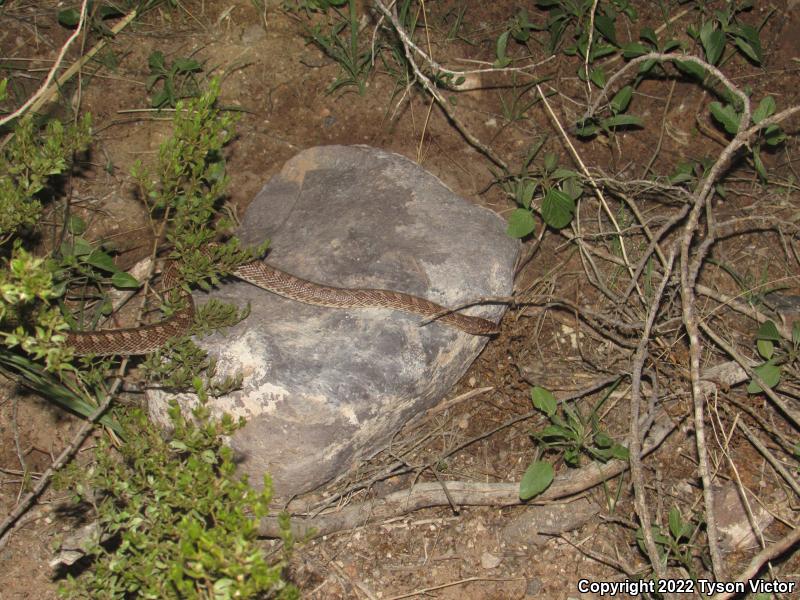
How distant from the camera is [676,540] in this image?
4730mm

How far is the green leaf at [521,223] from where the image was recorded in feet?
19.4

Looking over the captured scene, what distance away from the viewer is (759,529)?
484 centimetres

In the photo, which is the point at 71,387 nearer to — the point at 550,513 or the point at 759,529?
the point at 550,513

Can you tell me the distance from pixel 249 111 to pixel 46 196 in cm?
189

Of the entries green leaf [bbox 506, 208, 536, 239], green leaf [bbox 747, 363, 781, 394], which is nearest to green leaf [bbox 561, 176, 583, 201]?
green leaf [bbox 506, 208, 536, 239]

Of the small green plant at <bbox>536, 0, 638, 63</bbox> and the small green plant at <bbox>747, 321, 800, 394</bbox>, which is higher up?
the small green plant at <bbox>536, 0, 638, 63</bbox>

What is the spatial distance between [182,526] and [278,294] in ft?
8.08

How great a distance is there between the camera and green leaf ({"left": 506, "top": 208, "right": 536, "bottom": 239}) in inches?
232

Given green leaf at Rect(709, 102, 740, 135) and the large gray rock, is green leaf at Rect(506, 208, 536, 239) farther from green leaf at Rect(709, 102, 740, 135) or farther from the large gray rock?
green leaf at Rect(709, 102, 740, 135)

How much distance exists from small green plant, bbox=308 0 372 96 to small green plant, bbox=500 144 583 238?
1.78m

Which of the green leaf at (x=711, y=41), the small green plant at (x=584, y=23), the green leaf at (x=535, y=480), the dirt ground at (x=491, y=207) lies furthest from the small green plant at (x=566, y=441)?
the small green plant at (x=584, y=23)

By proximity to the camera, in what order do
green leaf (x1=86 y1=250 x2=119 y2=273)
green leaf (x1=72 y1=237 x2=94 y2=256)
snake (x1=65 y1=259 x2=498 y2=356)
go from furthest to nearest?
green leaf (x1=72 y1=237 x2=94 y2=256)
green leaf (x1=86 y1=250 x2=119 y2=273)
snake (x1=65 y1=259 x2=498 y2=356)

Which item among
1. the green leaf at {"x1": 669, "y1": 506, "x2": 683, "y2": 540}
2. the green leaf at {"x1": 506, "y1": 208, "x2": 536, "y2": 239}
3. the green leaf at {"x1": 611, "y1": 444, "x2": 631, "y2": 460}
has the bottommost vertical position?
the green leaf at {"x1": 669, "y1": 506, "x2": 683, "y2": 540}

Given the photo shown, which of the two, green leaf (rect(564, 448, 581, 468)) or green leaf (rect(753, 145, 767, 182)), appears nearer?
green leaf (rect(564, 448, 581, 468))
